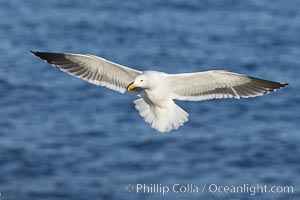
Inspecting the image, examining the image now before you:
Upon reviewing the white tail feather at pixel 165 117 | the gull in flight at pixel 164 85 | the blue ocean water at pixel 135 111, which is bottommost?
the white tail feather at pixel 165 117

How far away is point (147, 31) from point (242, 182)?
305 inches

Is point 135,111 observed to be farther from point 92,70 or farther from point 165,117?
point 165,117

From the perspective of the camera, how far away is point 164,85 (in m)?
10.6

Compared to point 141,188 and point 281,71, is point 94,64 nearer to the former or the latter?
point 141,188

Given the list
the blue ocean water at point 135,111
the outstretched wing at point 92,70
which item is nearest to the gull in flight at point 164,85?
the outstretched wing at point 92,70

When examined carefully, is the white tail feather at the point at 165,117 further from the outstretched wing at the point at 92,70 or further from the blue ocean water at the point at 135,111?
the blue ocean water at the point at 135,111

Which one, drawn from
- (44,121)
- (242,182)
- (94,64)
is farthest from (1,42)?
(94,64)

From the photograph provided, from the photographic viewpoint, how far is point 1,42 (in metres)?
22.9

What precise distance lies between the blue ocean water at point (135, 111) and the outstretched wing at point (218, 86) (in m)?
5.16

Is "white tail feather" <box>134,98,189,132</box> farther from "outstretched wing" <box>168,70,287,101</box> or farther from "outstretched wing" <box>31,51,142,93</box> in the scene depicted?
"outstretched wing" <box>31,51,142,93</box>

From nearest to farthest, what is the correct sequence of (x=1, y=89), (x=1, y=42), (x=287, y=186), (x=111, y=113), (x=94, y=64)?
(x=94, y=64)
(x=287, y=186)
(x=111, y=113)
(x=1, y=89)
(x=1, y=42)

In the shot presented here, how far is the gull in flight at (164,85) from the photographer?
1063 centimetres

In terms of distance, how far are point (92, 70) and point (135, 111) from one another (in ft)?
25.0

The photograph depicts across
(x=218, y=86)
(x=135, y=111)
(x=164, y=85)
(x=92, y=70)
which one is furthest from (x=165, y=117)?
(x=135, y=111)
